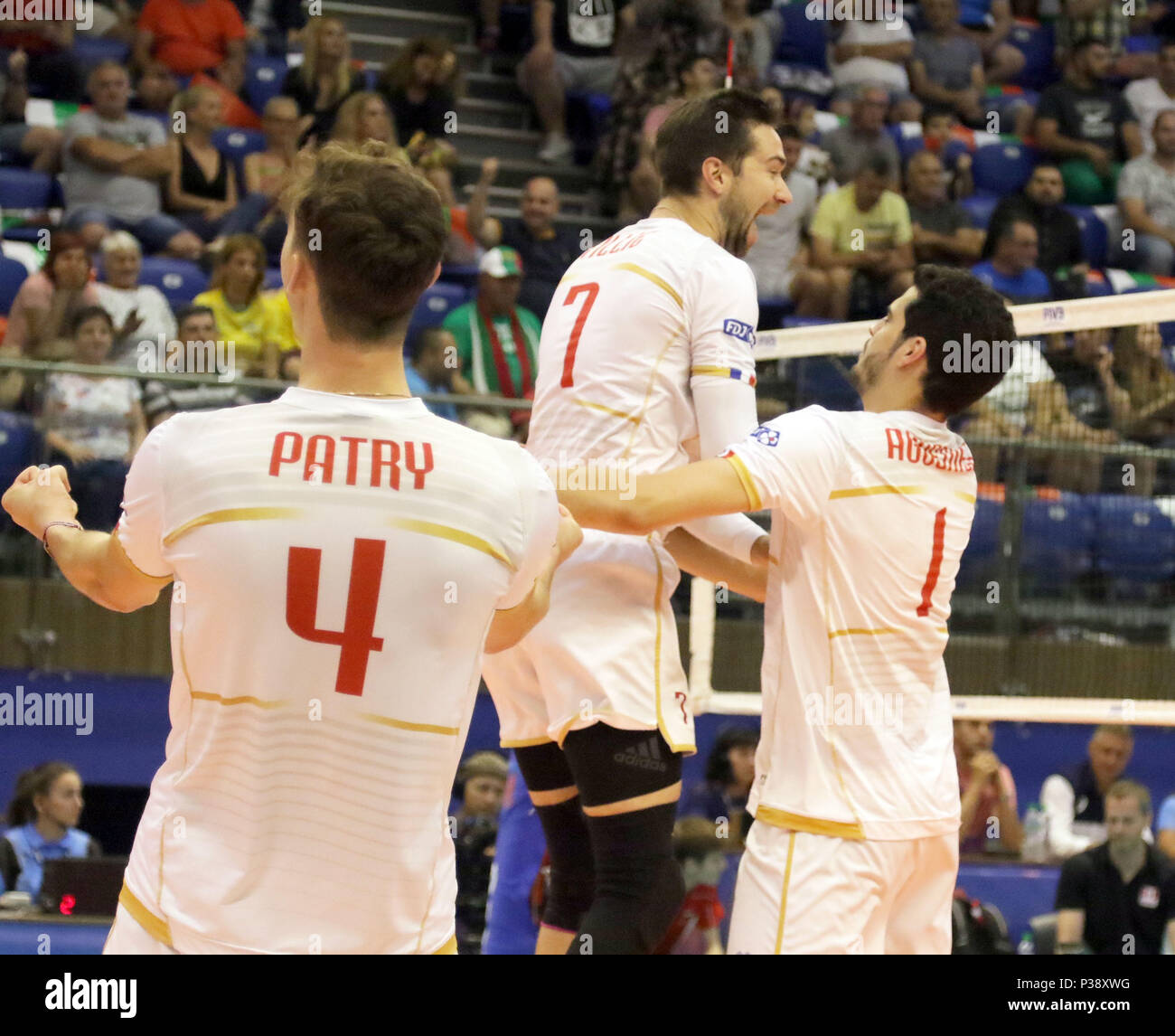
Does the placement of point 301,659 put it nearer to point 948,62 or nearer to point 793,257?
point 793,257

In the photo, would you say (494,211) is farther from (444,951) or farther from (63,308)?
(444,951)

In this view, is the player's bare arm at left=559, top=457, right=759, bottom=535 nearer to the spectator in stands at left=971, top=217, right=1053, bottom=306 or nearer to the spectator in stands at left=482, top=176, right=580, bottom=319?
the spectator in stands at left=482, top=176, right=580, bottom=319

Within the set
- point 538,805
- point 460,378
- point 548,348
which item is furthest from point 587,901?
point 460,378

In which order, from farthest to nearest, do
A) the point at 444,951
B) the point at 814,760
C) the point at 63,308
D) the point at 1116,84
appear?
the point at 1116,84 < the point at 63,308 < the point at 814,760 < the point at 444,951

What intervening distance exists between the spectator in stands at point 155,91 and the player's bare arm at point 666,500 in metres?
8.03

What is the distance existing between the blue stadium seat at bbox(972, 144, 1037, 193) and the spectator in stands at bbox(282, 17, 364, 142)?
5.18m

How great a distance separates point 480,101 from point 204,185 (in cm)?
308

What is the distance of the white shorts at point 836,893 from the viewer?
3.59 metres

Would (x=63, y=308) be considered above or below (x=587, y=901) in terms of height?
above

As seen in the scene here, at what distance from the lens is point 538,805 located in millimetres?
4258

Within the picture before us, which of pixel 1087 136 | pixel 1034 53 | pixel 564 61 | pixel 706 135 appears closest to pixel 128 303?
pixel 564 61

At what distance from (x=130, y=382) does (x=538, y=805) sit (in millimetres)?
3975

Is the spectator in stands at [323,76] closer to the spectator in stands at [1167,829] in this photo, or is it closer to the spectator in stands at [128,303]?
the spectator in stands at [128,303]

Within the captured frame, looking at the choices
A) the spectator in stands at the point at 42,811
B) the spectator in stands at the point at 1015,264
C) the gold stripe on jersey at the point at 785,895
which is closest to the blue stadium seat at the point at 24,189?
the spectator in stands at the point at 42,811
